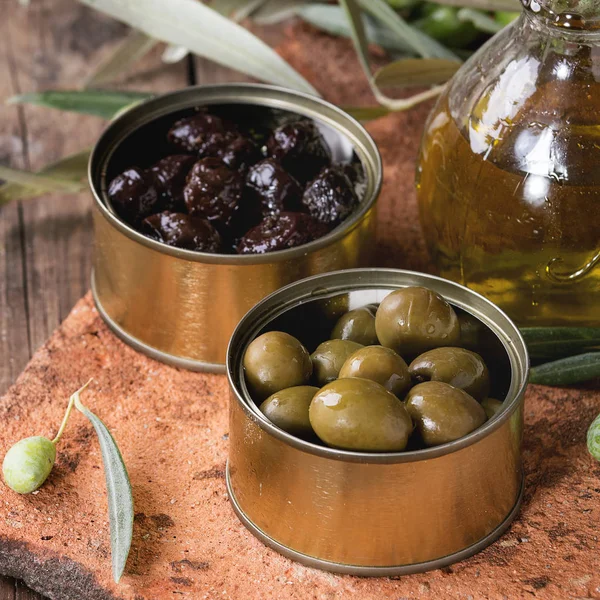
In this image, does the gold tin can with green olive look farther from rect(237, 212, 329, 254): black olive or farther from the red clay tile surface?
rect(237, 212, 329, 254): black olive

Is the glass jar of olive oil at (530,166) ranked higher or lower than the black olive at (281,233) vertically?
higher

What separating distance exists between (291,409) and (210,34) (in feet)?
3.18

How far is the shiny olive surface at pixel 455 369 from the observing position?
1.24m

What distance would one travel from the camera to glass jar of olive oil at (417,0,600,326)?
4.42 ft

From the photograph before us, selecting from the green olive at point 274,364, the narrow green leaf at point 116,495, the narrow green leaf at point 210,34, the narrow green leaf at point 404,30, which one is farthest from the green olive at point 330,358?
the narrow green leaf at point 404,30

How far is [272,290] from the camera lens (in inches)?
57.4

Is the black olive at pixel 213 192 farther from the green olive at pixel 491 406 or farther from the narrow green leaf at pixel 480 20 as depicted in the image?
the narrow green leaf at pixel 480 20

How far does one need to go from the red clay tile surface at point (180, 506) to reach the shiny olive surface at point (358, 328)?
22 cm

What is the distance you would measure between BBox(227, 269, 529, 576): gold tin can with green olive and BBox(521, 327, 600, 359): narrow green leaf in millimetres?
114

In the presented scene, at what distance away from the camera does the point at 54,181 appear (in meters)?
1.85

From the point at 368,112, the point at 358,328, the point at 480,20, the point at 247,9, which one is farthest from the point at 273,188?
the point at 247,9

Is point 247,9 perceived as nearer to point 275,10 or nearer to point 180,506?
point 275,10

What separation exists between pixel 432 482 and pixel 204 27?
3.58 feet

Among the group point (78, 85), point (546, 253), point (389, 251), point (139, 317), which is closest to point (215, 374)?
A: point (139, 317)
